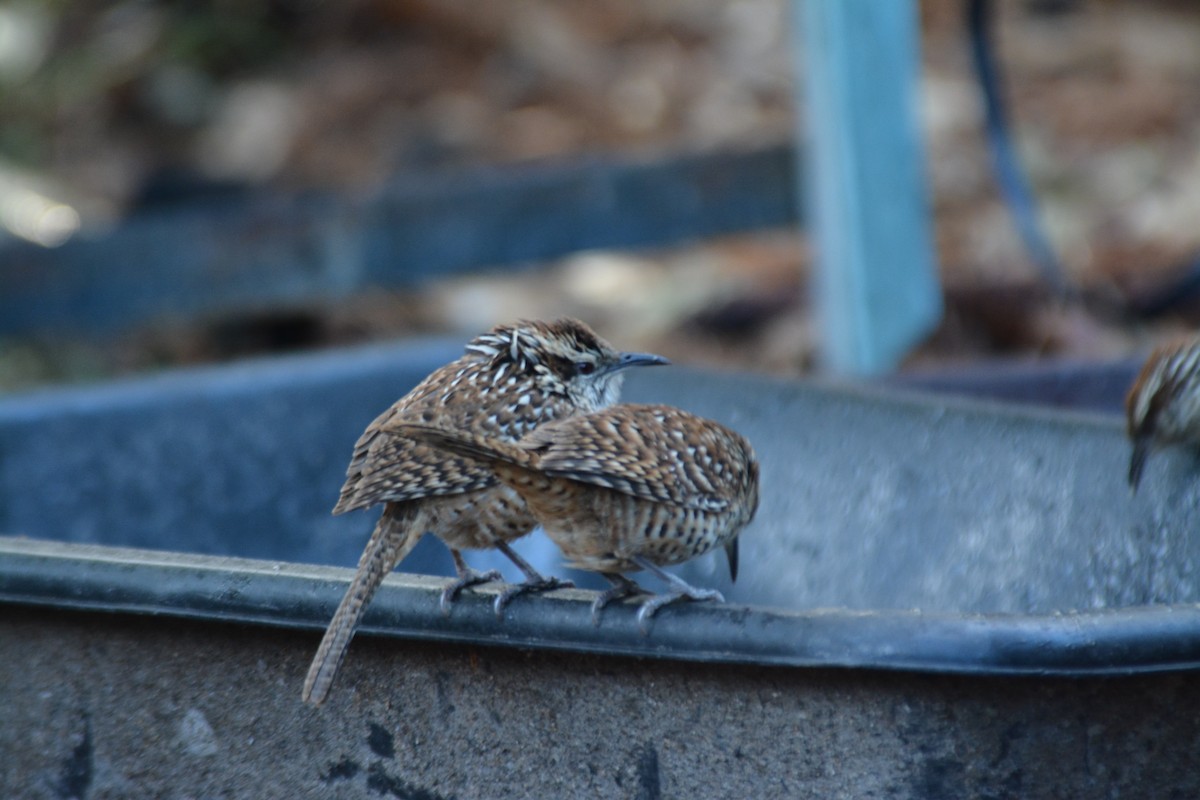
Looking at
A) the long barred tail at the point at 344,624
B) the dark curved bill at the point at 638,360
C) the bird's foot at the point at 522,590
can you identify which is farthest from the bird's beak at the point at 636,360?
the long barred tail at the point at 344,624

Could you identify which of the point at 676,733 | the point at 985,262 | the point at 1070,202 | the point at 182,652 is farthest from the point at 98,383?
the point at 1070,202

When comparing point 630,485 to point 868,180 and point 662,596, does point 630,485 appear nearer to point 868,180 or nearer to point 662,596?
point 662,596

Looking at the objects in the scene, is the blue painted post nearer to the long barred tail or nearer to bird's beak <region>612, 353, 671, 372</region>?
bird's beak <region>612, 353, 671, 372</region>

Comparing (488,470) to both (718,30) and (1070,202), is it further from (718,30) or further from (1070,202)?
(718,30)

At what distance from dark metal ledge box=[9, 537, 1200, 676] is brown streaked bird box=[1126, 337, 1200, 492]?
95cm

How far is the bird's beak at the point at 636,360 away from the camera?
3.34 metres

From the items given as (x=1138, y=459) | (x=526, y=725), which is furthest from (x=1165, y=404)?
(x=526, y=725)

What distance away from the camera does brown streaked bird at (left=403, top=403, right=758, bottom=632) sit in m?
2.64

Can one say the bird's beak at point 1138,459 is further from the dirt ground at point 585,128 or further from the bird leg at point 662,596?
the dirt ground at point 585,128

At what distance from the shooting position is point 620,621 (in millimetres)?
2395

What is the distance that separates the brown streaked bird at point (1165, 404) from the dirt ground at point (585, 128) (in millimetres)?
3659

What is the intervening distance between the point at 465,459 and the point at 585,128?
7.57 meters

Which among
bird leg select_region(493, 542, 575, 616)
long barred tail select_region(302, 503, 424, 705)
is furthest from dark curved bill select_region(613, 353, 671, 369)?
long barred tail select_region(302, 503, 424, 705)

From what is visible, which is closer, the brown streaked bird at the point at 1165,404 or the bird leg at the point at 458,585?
the bird leg at the point at 458,585
